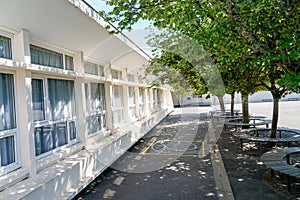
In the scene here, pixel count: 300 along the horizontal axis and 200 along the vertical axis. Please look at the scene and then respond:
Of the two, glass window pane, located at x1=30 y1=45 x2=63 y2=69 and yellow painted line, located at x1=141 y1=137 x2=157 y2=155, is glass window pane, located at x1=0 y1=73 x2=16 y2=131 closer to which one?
glass window pane, located at x1=30 y1=45 x2=63 y2=69

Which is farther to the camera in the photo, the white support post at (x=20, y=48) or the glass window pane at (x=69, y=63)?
the glass window pane at (x=69, y=63)

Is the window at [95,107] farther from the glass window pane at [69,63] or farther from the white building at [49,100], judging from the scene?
the glass window pane at [69,63]

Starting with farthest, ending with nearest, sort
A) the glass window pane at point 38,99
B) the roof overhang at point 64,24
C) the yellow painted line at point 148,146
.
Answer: the yellow painted line at point 148,146 → the glass window pane at point 38,99 → the roof overhang at point 64,24

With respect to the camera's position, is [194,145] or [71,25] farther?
[194,145]

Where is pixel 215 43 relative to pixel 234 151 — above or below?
above

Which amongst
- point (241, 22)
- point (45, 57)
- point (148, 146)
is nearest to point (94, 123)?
point (148, 146)

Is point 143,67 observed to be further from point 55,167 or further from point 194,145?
point 55,167

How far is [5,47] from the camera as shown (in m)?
4.58

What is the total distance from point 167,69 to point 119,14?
27.2 ft

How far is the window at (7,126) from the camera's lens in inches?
174

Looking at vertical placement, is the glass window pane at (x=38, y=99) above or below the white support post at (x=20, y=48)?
below

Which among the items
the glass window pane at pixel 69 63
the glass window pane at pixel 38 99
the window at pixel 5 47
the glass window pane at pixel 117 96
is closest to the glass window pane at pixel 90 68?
the glass window pane at pixel 69 63

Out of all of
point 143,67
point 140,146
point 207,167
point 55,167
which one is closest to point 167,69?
point 143,67

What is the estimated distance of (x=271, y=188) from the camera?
5051 mm
